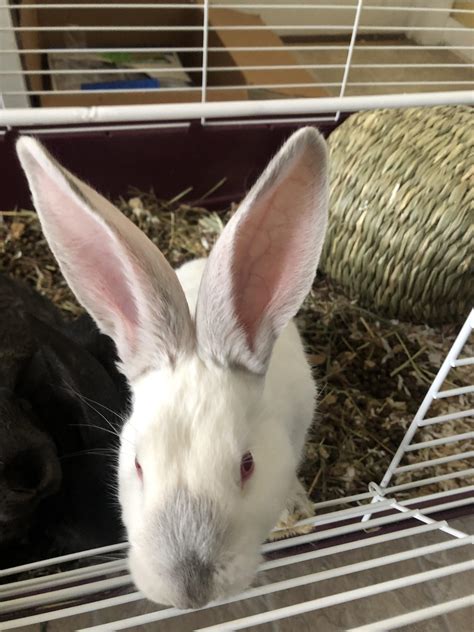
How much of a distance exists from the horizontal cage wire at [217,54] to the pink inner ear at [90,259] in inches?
38.8

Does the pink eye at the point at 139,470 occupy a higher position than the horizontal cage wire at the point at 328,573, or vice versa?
the pink eye at the point at 139,470

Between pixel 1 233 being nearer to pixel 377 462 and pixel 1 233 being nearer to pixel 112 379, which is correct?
pixel 112 379

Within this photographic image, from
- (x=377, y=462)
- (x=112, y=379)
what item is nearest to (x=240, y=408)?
(x=112, y=379)

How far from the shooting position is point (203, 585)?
74cm

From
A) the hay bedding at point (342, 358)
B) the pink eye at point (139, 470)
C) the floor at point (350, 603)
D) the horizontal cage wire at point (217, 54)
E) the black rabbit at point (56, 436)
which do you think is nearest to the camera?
the pink eye at point (139, 470)

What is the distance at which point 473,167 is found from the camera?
1510mm

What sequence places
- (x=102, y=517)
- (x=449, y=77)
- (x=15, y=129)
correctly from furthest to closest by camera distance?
(x=449, y=77)
(x=15, y=129)
(x=102, y=517)

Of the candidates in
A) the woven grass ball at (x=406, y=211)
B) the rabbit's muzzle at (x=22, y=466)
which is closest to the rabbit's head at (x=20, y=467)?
the rabbit's muzzle at (x=22, y=466)

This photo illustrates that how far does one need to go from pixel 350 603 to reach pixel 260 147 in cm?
134

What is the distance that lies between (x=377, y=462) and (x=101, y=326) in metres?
0.86

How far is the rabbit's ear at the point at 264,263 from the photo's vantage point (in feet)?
2.64

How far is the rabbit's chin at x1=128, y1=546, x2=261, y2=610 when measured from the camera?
2.42 feet

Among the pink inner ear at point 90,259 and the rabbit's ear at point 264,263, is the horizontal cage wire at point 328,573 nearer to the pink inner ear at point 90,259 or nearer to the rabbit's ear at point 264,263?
the rabbit's ear at point 264,263

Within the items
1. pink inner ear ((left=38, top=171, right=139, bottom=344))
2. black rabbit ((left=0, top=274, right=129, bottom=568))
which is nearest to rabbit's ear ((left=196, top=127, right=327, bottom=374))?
pink inner ear ((left=38, top=171, right=139, bottom=344))
